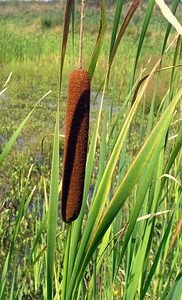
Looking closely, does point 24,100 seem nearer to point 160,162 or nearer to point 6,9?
point 160,162

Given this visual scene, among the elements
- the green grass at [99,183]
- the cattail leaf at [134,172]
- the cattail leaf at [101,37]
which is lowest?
the green grass at [99,183]

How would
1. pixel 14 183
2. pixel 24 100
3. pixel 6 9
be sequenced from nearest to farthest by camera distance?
pixel 14 183, pixel 24 100, pixel 6 9

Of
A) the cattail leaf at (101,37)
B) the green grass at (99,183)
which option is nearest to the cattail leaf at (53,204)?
the green grass at (99,183)

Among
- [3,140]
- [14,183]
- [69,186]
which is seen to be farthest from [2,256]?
[3,140]

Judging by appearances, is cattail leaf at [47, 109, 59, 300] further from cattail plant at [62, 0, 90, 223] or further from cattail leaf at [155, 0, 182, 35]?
cattail leaf at [155, 0, 182, 35]

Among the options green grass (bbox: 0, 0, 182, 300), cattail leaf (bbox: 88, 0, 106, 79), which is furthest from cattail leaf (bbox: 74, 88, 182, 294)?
cattail leaf (bbox: 88, 0, 106, 79)

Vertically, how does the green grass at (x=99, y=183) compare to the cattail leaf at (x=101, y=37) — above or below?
below

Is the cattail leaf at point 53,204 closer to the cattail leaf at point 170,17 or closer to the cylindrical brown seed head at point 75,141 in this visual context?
the cylindrical brown seed head at point 75,141
